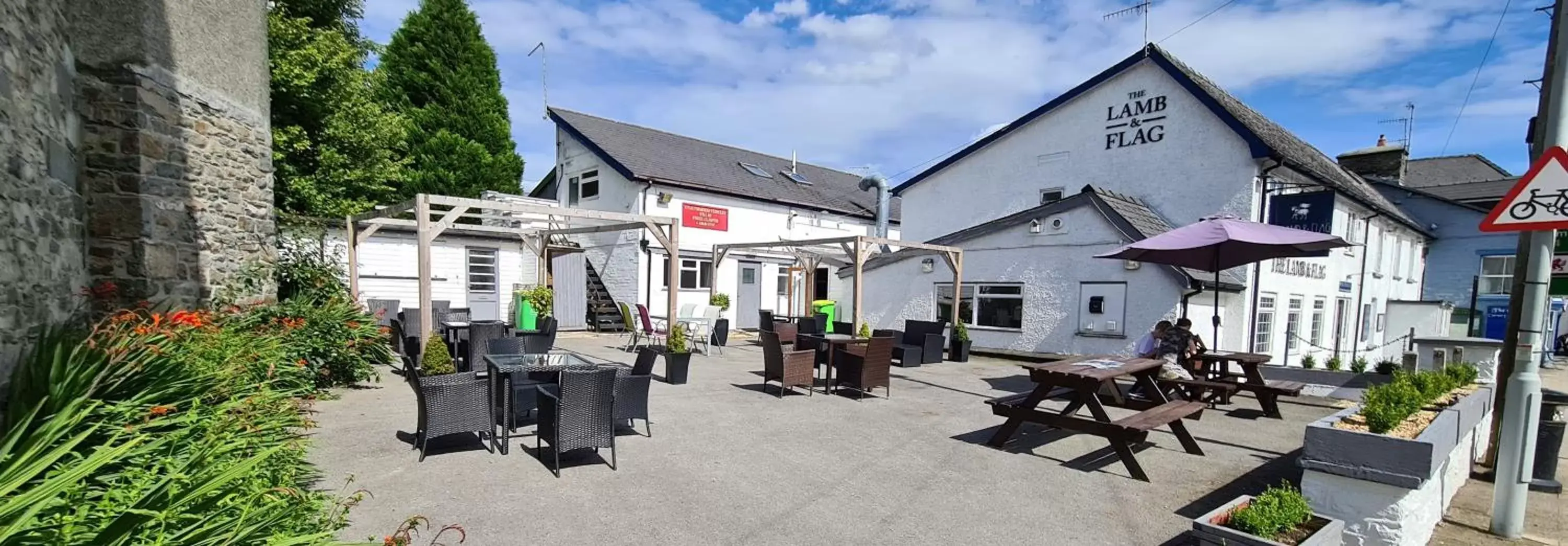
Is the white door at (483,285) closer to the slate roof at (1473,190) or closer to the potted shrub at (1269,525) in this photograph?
the potted shrub at (1269,525)

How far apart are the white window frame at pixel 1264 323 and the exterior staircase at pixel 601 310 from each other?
13357mm

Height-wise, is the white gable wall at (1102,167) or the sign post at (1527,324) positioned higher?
the white gable wall at (1102,167)

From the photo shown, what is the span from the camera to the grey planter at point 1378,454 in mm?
3258

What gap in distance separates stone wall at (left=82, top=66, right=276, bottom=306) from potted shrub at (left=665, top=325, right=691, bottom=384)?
4877 mm

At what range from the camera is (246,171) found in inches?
295

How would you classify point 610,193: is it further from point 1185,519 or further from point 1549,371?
point 1549,371

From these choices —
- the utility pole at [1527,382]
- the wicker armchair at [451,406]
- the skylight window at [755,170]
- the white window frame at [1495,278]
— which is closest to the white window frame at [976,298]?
the skylight window at [755,170]

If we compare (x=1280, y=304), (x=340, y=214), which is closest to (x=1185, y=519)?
(x=1280, y=304)

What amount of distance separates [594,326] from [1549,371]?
81.7ft

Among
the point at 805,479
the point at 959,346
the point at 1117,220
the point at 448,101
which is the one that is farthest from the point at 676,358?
the point at 448,101

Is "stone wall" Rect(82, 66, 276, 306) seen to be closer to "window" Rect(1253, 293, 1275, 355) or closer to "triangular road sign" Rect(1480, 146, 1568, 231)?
"triangular road sign" Rect(1480, 146, 1568, 231)

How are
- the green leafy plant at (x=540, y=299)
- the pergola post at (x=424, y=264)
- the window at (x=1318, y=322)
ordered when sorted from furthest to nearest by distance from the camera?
the window at (x=1318, y=322) < the green leafy plant at (x=540, y=299) < the pergola post at (x=424, y=264)

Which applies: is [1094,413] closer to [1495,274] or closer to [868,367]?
[868,367]

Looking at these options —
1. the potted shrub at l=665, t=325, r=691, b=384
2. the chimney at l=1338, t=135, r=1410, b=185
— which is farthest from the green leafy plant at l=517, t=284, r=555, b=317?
the chimney at l=1338, t=135, r=1410, b=185
